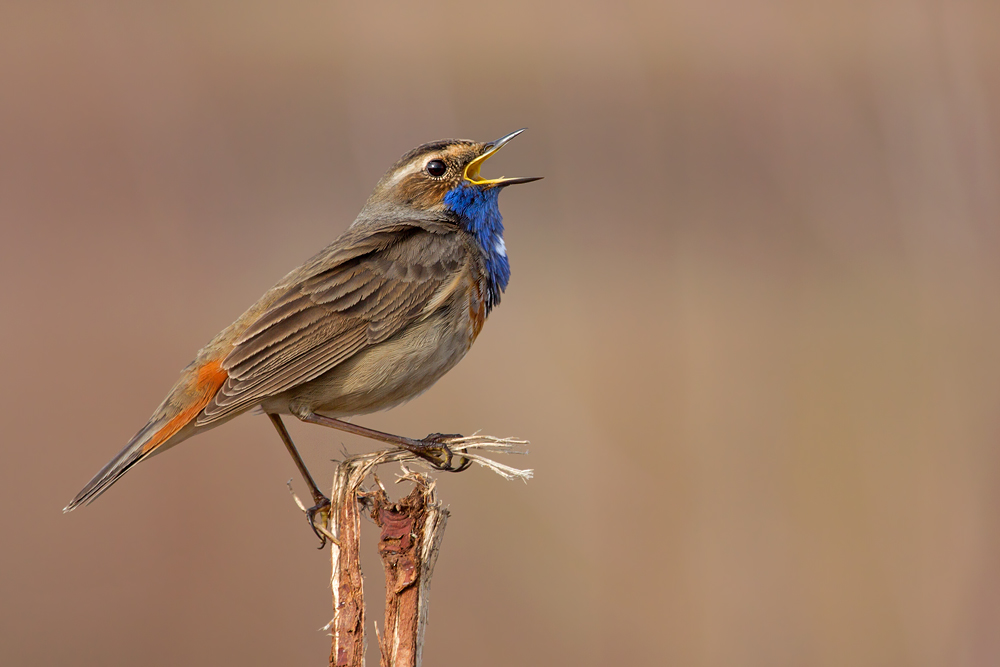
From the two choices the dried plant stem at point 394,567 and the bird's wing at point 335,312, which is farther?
the bird's wing at point 335,312

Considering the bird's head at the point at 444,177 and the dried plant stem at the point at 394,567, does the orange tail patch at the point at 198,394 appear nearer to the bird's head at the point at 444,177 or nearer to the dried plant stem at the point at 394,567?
the dried plant stem at the point at 394,567

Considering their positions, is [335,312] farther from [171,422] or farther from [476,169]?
[476,169]

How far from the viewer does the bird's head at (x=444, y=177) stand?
4836 millimetres

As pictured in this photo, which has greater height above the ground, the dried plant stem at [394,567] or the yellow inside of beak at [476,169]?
the yellow inside of beak at [476,169]

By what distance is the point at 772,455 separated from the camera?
7.97 metres

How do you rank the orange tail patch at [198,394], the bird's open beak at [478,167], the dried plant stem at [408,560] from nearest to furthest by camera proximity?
the dried plant stem at [408,560] → the orange tail patch at [198,394] → the bird's open beak at [478,167]

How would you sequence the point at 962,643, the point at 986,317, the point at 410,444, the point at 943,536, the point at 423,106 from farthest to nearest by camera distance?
1. the point at 423,106
2. the point at 986,317
3. the point at 943,536
4. the point at 962,643
5. the point at 410,444

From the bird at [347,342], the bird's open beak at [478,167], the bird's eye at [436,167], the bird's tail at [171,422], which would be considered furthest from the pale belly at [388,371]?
the bird's eye at [436,167]

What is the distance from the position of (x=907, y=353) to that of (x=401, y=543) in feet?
22.3

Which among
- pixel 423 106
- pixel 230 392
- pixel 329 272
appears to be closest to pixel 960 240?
pixel 423 106

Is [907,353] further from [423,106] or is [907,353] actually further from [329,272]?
[329,272]

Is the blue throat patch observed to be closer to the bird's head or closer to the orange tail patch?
the bird's head

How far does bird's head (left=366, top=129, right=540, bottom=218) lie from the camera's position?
15.9 feet

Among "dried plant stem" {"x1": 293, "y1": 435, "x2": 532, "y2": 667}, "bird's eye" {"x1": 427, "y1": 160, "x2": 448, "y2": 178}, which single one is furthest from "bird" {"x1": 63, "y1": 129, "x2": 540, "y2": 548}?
"dried plant stem" {"x1": 293, "y1": 435, "x2": 532, "y2": 667}
